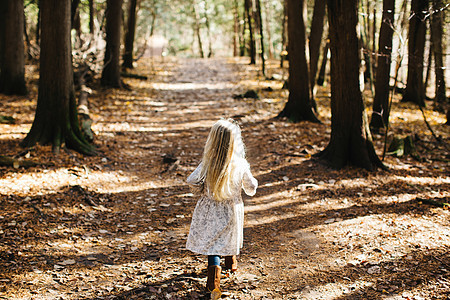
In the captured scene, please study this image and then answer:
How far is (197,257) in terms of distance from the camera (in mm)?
5027

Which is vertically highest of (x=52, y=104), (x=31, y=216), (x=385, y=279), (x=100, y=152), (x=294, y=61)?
(x=294, y=61)

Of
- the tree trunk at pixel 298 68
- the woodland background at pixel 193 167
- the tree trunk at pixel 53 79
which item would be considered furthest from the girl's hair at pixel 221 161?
the tree trunk at pixel 298 68

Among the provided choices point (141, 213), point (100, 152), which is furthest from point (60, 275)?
point (100, 152)

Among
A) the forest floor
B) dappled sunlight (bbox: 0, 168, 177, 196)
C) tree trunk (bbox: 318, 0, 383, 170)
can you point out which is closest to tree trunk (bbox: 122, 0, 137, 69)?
the forest floor

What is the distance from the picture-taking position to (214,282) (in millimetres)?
4094

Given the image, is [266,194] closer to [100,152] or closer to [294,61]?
[100,152]

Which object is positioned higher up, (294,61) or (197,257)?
(294,61)

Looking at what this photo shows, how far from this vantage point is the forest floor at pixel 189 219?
435 cm

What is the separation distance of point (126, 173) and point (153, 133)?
10.3ft

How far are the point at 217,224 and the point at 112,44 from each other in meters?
13.1

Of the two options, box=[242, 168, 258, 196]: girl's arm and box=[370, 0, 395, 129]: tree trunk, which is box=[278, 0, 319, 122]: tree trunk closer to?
box=[370, 0, 395, 129]: tree trunk

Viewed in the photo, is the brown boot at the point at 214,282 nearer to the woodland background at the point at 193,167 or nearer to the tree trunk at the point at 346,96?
the woodland background at the point at 193,167

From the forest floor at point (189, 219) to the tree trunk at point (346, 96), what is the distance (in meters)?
0.36

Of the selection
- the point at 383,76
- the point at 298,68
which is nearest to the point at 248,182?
the point at 298,68
